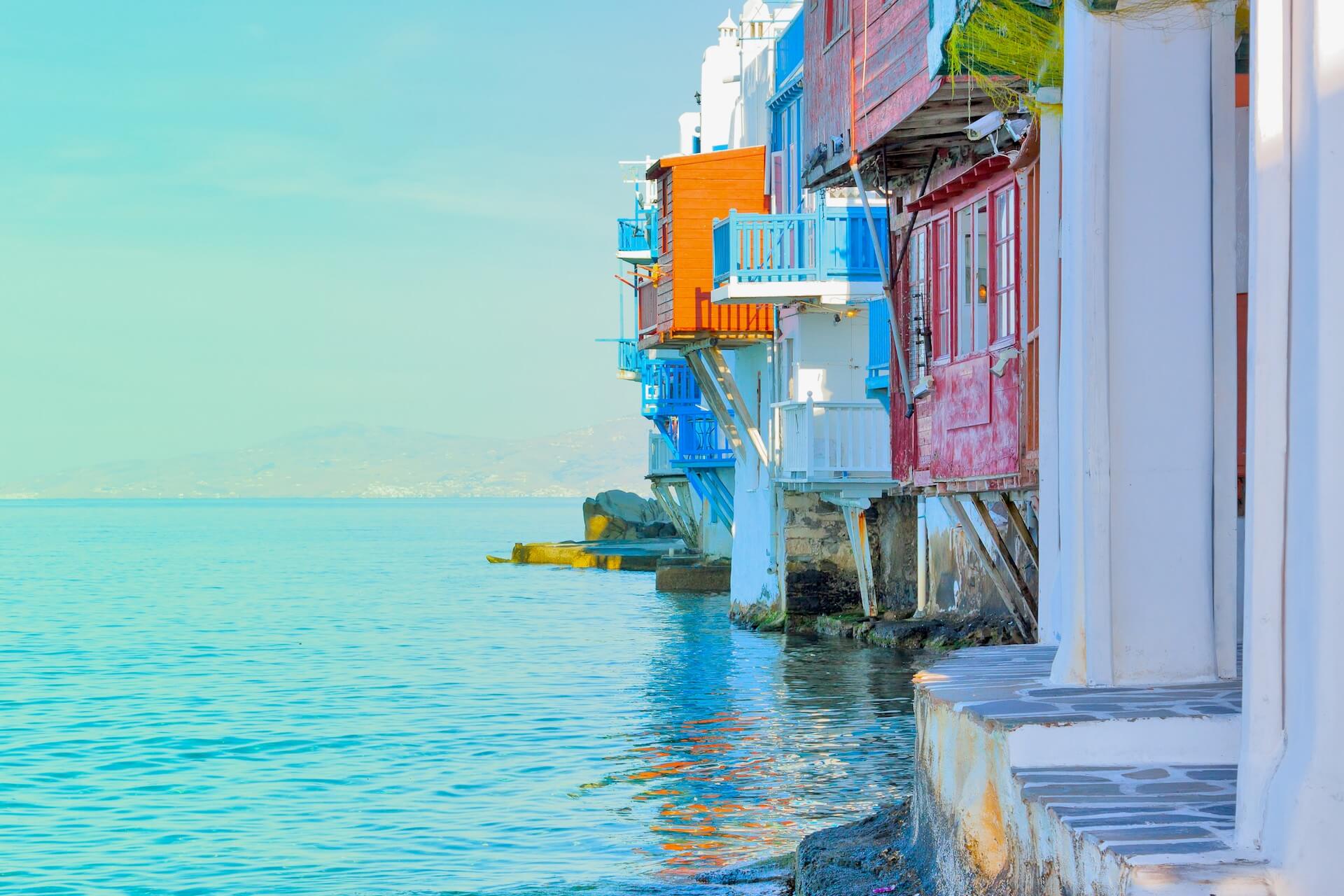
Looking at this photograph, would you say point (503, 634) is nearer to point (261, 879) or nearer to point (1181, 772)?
point (261, 879)

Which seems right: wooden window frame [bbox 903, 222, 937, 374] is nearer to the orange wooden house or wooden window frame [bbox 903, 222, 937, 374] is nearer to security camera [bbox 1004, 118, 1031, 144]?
security camera [bbox 1004, 118, 1031, 144]

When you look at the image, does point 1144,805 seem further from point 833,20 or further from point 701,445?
point 701,445

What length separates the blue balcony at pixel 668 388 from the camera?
38844mm

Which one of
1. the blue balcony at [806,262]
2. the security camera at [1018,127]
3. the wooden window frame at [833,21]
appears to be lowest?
the security camera at [1018,127]

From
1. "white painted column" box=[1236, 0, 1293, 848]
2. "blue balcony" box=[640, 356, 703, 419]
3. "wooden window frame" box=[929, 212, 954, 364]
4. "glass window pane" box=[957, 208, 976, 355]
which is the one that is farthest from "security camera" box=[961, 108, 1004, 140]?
"blue balcony" box=[640, 356, 703, 419]

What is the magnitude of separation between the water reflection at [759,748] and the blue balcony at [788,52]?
9389mm

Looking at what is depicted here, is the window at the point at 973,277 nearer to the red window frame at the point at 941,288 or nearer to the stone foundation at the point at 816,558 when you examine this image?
the red window frame at the point at 941,288

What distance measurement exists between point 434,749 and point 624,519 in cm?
5102

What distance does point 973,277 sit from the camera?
49.4 ft

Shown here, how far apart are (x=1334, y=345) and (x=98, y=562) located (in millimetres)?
83271

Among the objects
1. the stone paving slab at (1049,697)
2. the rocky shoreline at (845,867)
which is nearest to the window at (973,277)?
the rocky shoreline at (845,867)

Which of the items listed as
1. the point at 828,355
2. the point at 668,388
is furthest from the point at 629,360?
the point at 828,355

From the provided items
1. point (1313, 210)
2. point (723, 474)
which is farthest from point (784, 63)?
point (1313, 210)

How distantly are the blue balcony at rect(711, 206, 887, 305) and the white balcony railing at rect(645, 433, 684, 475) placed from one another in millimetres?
22924
